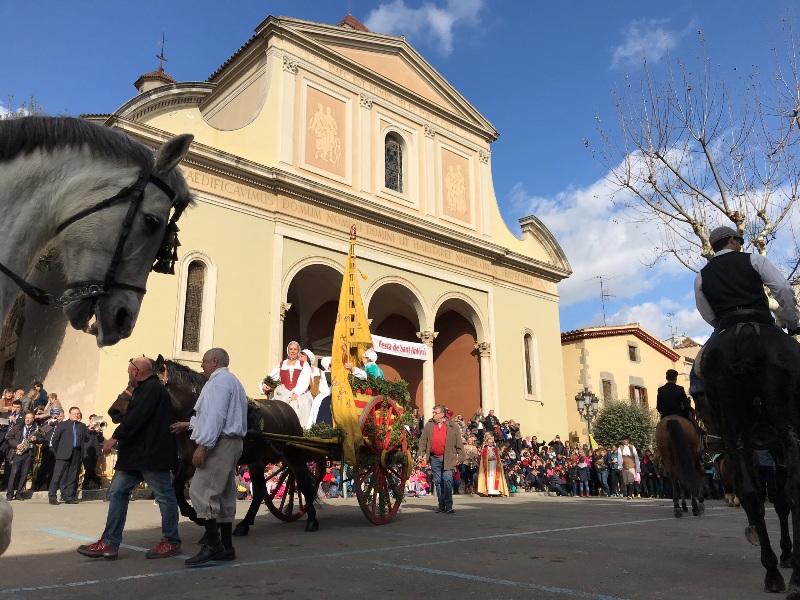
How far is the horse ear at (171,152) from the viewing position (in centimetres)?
260

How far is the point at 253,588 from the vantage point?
400cm

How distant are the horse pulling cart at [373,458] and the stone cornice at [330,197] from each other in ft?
35.1

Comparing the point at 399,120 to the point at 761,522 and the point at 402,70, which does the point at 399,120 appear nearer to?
the point at 402,70

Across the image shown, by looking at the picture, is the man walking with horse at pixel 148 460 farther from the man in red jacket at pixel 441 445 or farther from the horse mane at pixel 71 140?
the man in red jacket at pixel 441 445

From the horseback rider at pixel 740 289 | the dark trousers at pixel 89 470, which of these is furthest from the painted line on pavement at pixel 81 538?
the dark trousers at pixel 89 470

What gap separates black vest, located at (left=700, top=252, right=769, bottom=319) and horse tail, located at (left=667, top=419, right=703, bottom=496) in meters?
4.98

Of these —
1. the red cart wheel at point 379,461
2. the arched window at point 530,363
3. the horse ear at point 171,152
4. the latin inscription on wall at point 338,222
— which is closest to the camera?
the horse ear at point 171,152

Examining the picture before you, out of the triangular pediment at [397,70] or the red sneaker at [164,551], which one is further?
the triangular pediment at [397,70]

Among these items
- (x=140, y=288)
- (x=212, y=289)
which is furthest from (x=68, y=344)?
(x=140, y=288)

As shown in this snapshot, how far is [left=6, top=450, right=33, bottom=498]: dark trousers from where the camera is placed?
484 inches

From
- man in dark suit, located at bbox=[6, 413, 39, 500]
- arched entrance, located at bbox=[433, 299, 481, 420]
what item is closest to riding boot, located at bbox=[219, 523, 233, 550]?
man in dark suit, located at bbox=[6, 413, 39, 500]

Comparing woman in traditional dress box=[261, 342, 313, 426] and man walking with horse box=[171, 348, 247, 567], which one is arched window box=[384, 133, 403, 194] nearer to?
woman in traditional dress box=[261, 342, 313, 426]

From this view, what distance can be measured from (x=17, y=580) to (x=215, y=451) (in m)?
1.59

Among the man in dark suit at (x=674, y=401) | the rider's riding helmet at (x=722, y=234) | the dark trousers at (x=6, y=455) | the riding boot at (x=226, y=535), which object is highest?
the rider's riding helmet at (x=722, y=234)
